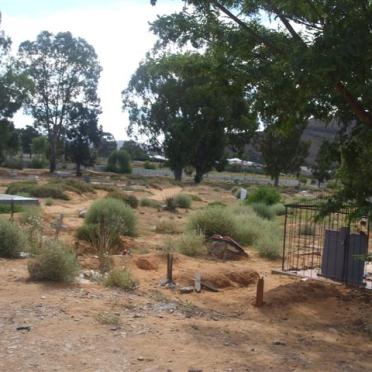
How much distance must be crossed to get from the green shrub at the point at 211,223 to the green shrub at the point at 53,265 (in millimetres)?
6760

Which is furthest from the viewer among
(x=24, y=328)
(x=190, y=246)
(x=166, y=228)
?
(x=166, y=228)

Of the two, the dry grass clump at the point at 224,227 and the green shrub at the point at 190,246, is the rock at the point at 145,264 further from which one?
the dry grass clump at the point at 224,227

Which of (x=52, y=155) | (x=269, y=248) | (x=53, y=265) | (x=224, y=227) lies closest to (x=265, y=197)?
(x=224, y=227)

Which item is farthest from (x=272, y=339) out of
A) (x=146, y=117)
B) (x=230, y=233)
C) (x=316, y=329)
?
(x=146, y=117)

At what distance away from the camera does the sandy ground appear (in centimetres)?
561

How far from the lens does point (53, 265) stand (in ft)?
27.8

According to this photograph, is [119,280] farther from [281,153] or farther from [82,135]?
[82,135]

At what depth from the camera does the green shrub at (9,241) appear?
10398mm

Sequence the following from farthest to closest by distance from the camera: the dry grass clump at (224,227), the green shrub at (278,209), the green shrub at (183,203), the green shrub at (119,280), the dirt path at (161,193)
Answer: the dirt path at (161,193)
the green shrub at (183,203)
the green shrub at (278,209)
the dry grass clump at (224,227)
the green shrub at (119,280)

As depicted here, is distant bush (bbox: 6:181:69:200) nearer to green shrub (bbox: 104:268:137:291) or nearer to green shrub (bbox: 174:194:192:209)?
green shrub (bbox: 174:194:192:209)

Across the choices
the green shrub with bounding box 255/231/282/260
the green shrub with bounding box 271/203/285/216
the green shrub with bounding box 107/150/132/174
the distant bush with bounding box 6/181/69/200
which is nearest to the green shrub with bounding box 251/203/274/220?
the green shrub with bounding box 271/203/285/216

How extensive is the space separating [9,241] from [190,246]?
13.1 feet

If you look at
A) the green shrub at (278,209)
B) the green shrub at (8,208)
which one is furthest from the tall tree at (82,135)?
the green shrub at (8,208)

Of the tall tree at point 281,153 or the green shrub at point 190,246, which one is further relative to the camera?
the tall tree at point 281,153
